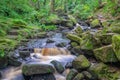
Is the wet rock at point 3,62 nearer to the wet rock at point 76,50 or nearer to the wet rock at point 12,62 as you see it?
the wet rock at point 12,62

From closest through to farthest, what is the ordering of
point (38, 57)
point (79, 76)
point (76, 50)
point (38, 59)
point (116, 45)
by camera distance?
1. point (116, 45)
2. point (79, 76)
3. point (38, 59)
4. point (38, 57)
5. point (76, 50)

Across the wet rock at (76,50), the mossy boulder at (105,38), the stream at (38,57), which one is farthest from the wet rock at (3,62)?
the mossy boulder at (105,38)

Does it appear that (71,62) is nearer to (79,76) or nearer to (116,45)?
(79,76)

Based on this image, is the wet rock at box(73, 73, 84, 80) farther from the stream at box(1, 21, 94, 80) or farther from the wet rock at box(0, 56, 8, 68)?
the wet rock at box(0, 56, 8, 68)

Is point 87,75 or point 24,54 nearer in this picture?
point 87,75

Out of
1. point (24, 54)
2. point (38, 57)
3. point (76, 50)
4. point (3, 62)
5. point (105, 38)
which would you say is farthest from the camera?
point (76, 50)

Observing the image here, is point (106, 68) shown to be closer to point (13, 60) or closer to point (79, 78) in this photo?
point (79, 78)

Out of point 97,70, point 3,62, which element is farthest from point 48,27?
point 97,70

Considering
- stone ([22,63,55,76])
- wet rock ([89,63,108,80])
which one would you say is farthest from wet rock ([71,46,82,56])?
stone ([22,63,55,76])

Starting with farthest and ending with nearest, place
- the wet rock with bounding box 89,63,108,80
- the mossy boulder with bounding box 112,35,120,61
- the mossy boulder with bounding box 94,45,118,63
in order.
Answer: the mossy boulder with bounding box 94,45,118,63 → the wet rock with bounding box 89,63,108,80 → the mossy boulder with bounding box 112,35,120,61

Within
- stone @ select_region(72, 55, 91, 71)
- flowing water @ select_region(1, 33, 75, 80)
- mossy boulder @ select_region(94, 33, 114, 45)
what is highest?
mossy boulder @ select_region(94, 33, 114, 45)

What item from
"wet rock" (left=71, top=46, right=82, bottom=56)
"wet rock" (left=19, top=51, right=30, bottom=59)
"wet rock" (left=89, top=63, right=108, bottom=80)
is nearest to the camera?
"wet rock" (left=89, top=63, right=108, bottom=80)

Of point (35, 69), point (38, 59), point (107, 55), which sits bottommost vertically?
point (38, 59)

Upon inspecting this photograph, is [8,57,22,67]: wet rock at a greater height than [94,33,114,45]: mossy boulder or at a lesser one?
lesser
